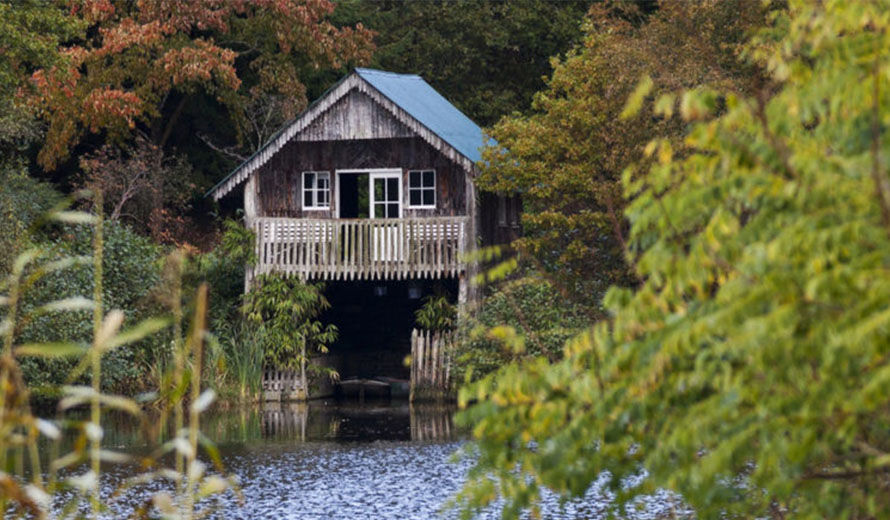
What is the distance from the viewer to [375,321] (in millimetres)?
35406

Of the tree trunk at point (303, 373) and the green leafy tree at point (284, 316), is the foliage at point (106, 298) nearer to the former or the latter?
the green leafy tree at point (284, 316)

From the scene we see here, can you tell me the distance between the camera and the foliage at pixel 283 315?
29531 millimetres

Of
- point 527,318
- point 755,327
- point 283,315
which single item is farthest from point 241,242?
point 755,327

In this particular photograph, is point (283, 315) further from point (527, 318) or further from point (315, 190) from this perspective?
point (527, 318)

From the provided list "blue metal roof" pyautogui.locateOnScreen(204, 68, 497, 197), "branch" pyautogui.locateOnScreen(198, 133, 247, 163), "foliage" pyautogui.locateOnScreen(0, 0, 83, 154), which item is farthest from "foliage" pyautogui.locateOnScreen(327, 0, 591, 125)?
→ "foliage" pyautogui.locateOnScreen(0, 0, 83, 154)

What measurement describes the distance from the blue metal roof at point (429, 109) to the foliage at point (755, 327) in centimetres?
2406

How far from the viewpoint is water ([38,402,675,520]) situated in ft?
51.2

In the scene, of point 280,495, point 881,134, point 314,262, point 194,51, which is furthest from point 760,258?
point 194,51

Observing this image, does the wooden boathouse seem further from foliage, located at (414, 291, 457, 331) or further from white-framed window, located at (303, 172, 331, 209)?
foliage, located at (414, 291, 457, 331)

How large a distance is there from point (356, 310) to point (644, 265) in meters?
30.1

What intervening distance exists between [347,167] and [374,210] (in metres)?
1.34

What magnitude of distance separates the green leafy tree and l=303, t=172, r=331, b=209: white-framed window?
10.3 feet

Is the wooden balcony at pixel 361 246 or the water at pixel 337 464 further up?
the wooden balcony at pixel 361 246

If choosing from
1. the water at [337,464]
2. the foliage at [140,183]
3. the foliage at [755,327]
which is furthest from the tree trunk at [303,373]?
the foliage at [755,327]
